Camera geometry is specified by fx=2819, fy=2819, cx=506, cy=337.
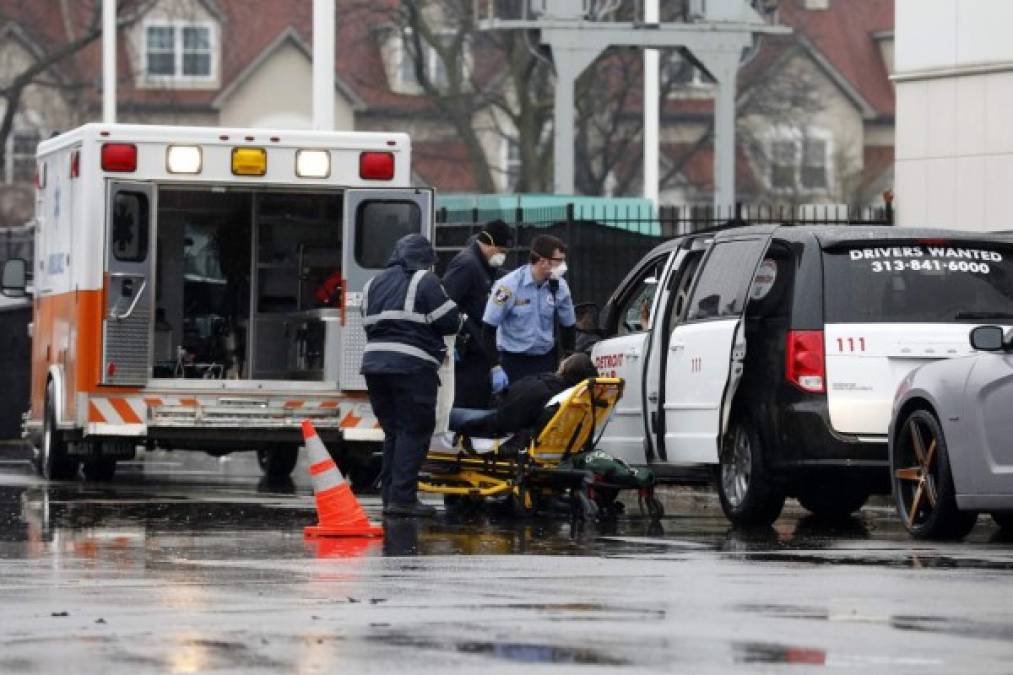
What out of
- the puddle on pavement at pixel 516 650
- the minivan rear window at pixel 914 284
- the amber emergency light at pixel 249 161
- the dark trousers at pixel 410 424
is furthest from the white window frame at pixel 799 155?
the puddle on pavement at pixel 516 650

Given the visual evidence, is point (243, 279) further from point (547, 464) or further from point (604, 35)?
point (604, 35)

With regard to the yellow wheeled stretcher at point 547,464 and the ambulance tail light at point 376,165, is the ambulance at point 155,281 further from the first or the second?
the yellow wheeled stretcher at point 547,464

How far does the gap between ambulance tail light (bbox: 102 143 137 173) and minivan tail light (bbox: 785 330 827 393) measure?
6090 millimetres

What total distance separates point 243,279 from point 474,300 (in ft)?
16.0

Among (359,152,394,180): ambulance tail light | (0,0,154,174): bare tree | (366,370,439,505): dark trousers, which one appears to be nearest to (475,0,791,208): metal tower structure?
(359,152,394,180): ambulance tail light

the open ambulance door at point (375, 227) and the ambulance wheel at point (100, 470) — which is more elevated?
the open ambulance door at point (375, 227)

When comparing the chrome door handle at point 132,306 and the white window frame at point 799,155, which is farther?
the white window frame at point 799,155

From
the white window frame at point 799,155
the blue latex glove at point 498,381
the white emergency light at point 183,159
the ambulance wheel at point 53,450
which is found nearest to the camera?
the blue latex glove at point 498,381

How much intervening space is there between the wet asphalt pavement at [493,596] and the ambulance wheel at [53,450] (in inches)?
153

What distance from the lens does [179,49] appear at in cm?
7162

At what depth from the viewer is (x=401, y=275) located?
16.0 metres

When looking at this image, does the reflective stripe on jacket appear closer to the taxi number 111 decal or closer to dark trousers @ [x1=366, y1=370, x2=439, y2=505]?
dark trousers @ [x1=366, y1=370, x2=439, y2=505]

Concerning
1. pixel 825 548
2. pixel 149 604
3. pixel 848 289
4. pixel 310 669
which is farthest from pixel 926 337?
pixel 310 669

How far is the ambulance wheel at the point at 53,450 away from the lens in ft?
66.2
